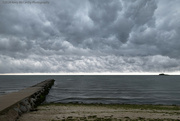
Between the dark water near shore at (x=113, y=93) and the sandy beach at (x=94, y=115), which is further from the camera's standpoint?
the dark water near shore at (x=113, y=93)

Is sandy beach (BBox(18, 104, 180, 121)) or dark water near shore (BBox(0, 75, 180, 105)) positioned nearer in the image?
sandy beach (BBox(18, 104, 180, 121))

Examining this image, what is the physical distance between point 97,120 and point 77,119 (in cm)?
158

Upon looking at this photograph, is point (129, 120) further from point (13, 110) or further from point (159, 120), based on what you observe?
point (13, 110)

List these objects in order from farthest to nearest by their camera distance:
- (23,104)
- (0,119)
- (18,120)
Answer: (23,104)
(18,120)
(0,119)

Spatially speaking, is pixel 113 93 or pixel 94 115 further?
pixel 113 93

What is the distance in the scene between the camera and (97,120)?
11188 millimetres

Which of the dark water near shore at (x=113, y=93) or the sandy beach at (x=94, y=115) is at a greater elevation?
the sandy beach at (x=94, y=115)

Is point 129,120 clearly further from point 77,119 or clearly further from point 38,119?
point 38,119

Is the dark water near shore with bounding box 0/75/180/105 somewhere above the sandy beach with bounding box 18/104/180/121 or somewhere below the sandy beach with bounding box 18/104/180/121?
below

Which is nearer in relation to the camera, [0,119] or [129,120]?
[0,119]

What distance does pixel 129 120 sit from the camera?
11.5m

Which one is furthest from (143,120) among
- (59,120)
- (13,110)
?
(13,110)

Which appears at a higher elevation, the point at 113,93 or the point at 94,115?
the point at 94,115

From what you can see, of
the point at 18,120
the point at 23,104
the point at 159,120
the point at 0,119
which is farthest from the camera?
the point at 23,104
